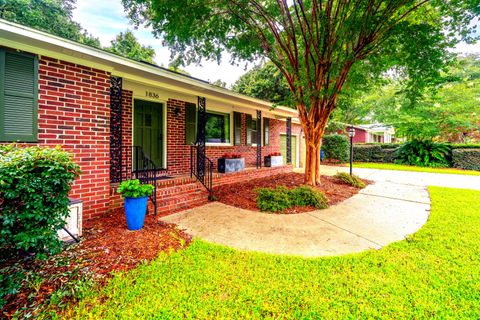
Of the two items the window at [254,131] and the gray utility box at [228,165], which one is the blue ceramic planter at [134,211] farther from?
the window at [254,131]

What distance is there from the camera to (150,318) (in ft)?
6.19

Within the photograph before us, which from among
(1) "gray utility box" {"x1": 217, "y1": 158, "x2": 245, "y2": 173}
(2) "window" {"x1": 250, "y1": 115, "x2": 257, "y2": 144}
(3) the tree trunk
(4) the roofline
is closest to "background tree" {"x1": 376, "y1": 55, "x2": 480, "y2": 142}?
(2) "window" {"x1": 250, "y1": 115, "x2": 257, "y2": 144}

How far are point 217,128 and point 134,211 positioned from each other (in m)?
5.34

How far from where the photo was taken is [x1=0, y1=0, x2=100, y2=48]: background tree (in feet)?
35.9

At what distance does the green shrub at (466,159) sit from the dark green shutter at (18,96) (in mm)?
19104

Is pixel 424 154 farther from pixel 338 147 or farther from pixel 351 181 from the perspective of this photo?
pixel 351 181

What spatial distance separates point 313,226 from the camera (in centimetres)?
410

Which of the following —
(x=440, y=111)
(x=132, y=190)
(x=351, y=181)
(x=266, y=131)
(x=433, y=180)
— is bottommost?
(x=433, y=180)

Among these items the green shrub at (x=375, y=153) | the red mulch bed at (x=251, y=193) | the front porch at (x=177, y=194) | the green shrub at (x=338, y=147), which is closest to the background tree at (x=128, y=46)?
the front porch at (x=177, y=194)

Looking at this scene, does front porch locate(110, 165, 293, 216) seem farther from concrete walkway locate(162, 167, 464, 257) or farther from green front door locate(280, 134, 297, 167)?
green front door locate(280, 134, 297, 167)

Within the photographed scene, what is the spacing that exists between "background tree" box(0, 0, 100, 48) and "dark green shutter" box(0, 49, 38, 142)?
9213 mm

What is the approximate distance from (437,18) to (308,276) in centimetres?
703

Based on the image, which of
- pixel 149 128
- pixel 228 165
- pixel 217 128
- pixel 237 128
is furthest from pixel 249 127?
pixel 149 128

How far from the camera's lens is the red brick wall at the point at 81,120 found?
358cm
